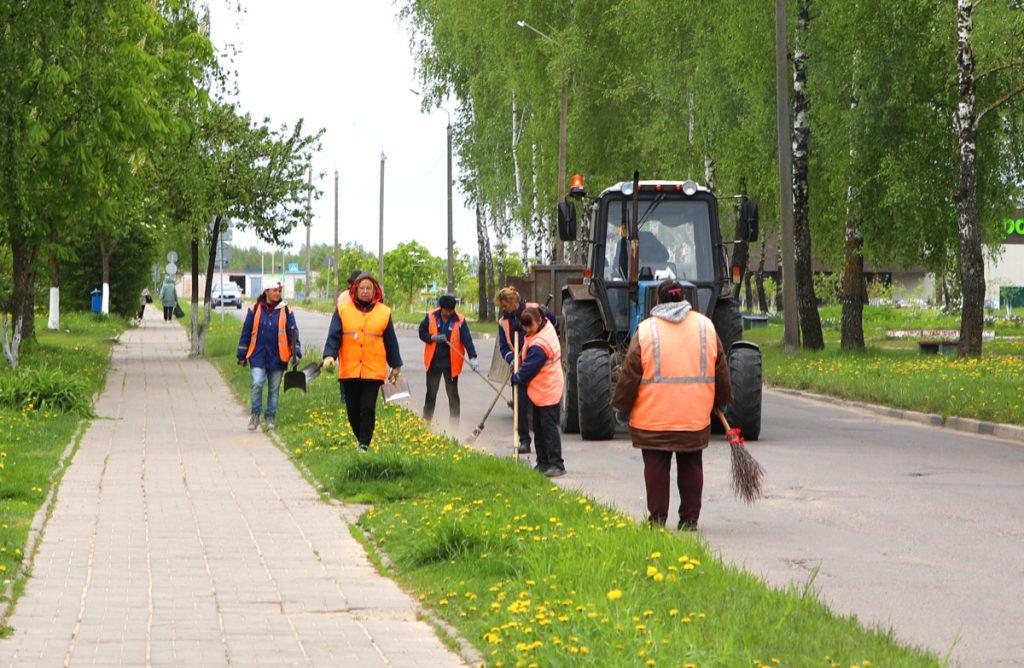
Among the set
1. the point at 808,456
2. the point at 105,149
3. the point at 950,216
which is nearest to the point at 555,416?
the point at 808,456

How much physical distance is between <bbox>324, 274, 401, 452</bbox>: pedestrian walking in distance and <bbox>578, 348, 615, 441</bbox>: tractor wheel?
2.75 m

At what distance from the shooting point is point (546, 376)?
13367 millimetres

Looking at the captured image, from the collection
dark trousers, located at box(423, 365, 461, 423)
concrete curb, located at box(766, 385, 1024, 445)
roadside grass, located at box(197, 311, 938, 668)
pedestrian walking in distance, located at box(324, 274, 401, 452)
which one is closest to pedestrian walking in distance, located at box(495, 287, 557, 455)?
pedestrian walking in distance, located at box(324, 274, 401, 452)

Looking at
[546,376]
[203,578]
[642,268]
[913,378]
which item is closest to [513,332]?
[546,376]

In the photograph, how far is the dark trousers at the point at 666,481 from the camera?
32.2 feet

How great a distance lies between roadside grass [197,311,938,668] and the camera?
20.5ft

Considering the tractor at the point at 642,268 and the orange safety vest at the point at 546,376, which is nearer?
the orange safety vest at the point at 546,376

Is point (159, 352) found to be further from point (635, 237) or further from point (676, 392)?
point (676, 392)

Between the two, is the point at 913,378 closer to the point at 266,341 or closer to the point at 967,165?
the point at 967,165

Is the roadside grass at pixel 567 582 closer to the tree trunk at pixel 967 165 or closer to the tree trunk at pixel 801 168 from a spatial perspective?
the tree trunk at pixel 967 165

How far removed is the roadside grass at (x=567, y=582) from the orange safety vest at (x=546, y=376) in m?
0.84

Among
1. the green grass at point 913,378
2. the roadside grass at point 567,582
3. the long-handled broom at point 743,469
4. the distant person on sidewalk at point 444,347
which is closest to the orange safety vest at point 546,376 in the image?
the roadside grass at point 567,582

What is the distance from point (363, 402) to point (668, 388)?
520 cm

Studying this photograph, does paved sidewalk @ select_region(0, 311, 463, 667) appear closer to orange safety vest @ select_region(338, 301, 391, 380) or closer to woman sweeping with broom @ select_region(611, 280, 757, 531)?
orange safety vest @ select_region(338, 301, 391, 380)
